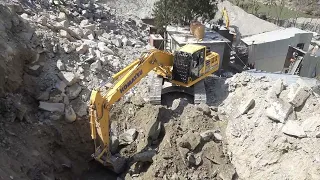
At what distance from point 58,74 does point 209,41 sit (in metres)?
6.46

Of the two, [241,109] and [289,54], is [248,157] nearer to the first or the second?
[241,109]

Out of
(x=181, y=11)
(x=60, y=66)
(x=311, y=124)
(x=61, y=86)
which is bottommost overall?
(x=311, y=124)

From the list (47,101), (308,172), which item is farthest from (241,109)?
(47,101)

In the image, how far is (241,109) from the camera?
9.73 meters

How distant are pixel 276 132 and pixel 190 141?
2259 mm

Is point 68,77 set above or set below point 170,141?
above

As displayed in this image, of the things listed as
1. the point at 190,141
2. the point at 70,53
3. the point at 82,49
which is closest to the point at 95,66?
the point at 82,49

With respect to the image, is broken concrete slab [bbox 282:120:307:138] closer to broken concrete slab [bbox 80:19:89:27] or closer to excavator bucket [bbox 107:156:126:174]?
excavator bucket [bbox 107:156:126:174]

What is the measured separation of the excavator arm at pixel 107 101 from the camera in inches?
296

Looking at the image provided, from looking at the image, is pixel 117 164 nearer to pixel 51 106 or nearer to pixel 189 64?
pixel 51 106

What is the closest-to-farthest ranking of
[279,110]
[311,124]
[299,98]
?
1. [311,124]
2. [279,110]
3. [299,98]

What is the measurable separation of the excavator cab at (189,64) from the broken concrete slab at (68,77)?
128 inches

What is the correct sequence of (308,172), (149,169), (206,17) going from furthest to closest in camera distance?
(206,17) < (149,169) < (308,172)

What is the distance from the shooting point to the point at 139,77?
358 inches
